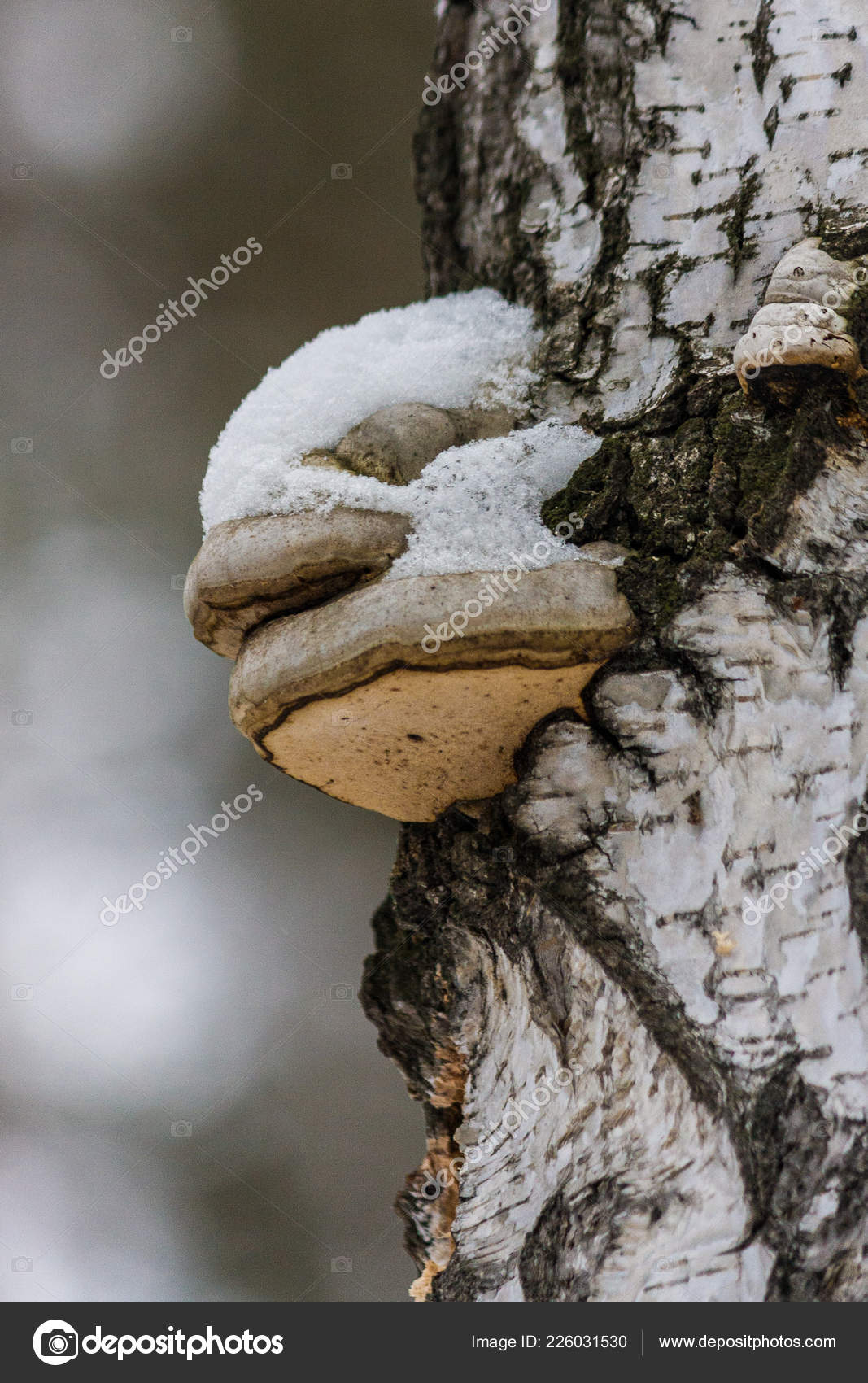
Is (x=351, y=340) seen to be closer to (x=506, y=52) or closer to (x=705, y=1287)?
(x=506, y=52)

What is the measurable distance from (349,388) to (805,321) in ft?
1.76

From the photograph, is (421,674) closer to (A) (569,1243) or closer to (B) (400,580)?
(B) (400,580)

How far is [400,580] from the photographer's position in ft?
3.60

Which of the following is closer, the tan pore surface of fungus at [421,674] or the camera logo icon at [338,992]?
the tan pore surface of fungus at [421,674]

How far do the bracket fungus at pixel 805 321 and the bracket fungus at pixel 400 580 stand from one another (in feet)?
0.75

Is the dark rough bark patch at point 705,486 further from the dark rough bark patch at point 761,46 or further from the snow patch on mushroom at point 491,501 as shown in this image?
the dark rough bark patch at point 761,46

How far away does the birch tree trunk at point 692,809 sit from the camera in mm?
1083

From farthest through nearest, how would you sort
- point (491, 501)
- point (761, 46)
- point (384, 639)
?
point (761, 46) → point (491, 501) → point (384, 639)

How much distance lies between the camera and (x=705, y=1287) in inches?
41.3

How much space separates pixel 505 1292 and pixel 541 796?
523mm

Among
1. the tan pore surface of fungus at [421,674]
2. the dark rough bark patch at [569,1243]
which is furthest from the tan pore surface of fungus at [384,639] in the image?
the dark rough bark patch at [569,1243]

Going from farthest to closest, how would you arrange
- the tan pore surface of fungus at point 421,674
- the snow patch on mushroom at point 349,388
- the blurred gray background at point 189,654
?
1. the blurred gray background at point 189,654
2. the snow patch on mushroom at point 349,388
3. the tan pore surface of fungus at point 421,674
